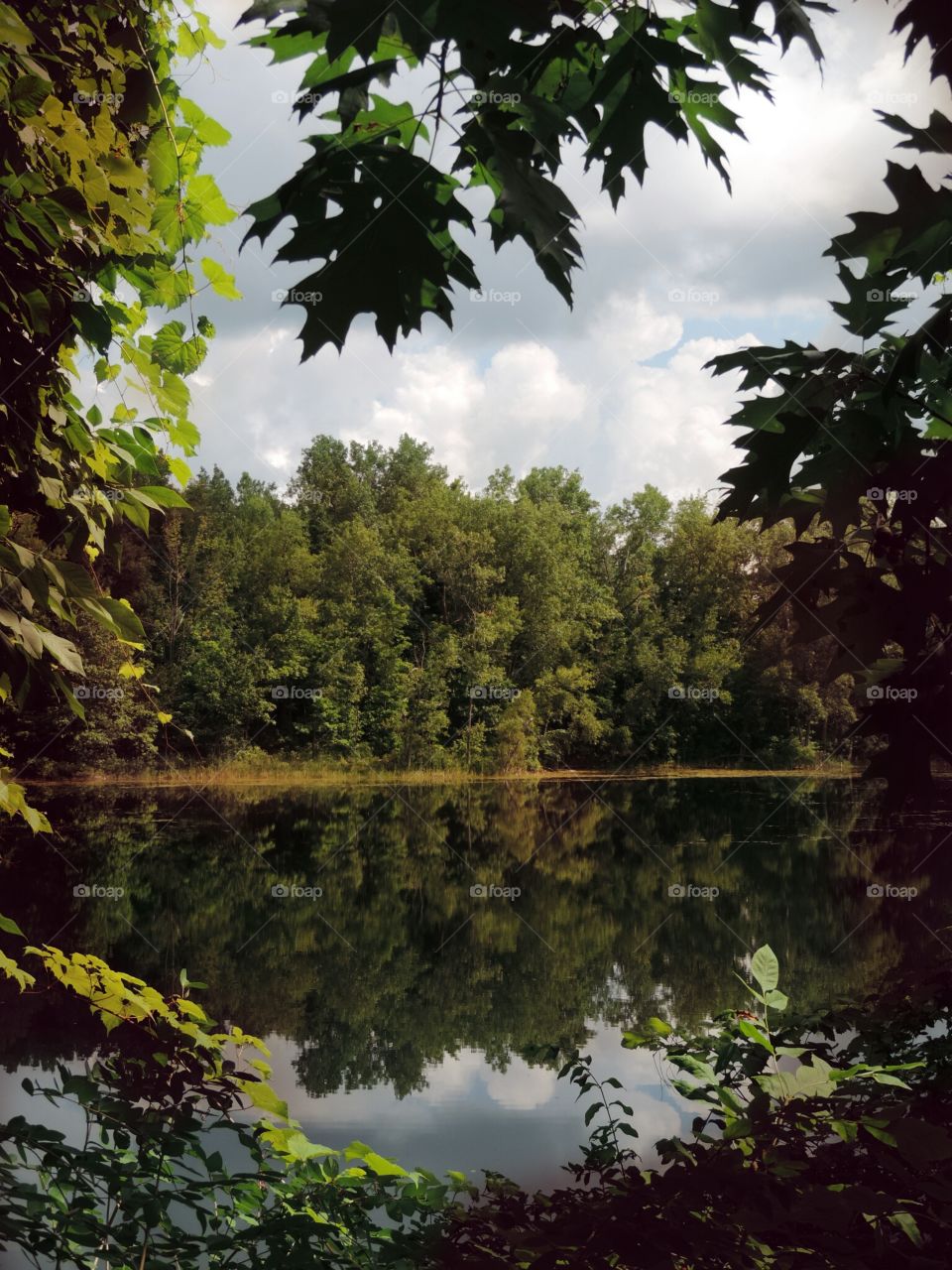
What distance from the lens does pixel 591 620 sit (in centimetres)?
721

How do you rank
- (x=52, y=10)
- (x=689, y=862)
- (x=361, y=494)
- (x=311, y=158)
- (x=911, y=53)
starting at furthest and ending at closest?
(x=689, y=862) → (x=361, y=494) → (x=52, y=10) → (x=911, y=53) → (x=311, y=158)

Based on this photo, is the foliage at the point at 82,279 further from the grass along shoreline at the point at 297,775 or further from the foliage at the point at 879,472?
the grass along shoreline at the point at 297,775

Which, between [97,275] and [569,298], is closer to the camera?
[569,298]

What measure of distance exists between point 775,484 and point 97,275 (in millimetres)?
803

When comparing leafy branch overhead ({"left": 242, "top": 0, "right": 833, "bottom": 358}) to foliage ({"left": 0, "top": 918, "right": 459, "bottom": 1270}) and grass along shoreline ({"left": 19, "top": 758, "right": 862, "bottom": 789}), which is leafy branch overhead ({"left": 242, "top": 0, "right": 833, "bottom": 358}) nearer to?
foliage ({"left": 0, "top": 918, "right": 459, "bottom": 1270})

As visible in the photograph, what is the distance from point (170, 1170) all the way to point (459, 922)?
24.2 feet

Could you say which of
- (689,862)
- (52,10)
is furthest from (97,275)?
(689,862)

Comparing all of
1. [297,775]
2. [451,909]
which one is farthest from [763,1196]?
[451,909]

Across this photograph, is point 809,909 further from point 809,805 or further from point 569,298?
point 569,298

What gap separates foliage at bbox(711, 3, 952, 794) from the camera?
955 millimetres

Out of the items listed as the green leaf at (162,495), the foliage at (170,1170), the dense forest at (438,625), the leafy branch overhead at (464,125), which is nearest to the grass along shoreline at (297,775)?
the dense forest at (438,625)

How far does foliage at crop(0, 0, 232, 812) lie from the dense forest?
18.3ft

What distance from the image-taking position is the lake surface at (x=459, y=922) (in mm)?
5367

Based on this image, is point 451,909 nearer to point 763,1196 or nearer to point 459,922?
point 459,922
